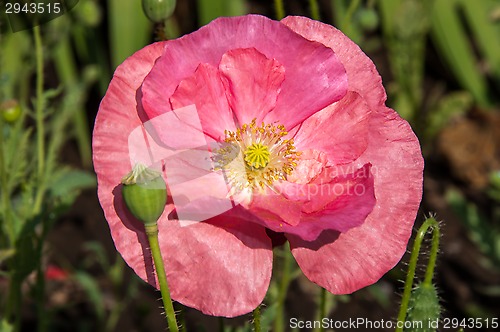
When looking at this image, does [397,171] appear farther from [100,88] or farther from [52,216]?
[100,88]

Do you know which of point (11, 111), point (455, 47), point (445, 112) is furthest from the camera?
point (455, 47)

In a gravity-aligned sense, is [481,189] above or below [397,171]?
below

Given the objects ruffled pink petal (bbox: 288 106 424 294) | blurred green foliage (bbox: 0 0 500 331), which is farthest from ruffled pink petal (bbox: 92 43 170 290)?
blurred green foliage (bbox: 0 0 500 331)

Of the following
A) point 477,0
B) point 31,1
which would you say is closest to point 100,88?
point 477,0

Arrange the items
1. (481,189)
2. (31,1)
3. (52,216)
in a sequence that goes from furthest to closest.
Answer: (481,189)
(52,216)
(31,1)

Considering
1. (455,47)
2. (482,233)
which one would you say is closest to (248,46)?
(482,233)

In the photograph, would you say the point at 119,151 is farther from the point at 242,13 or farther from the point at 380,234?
the point at 242,13
